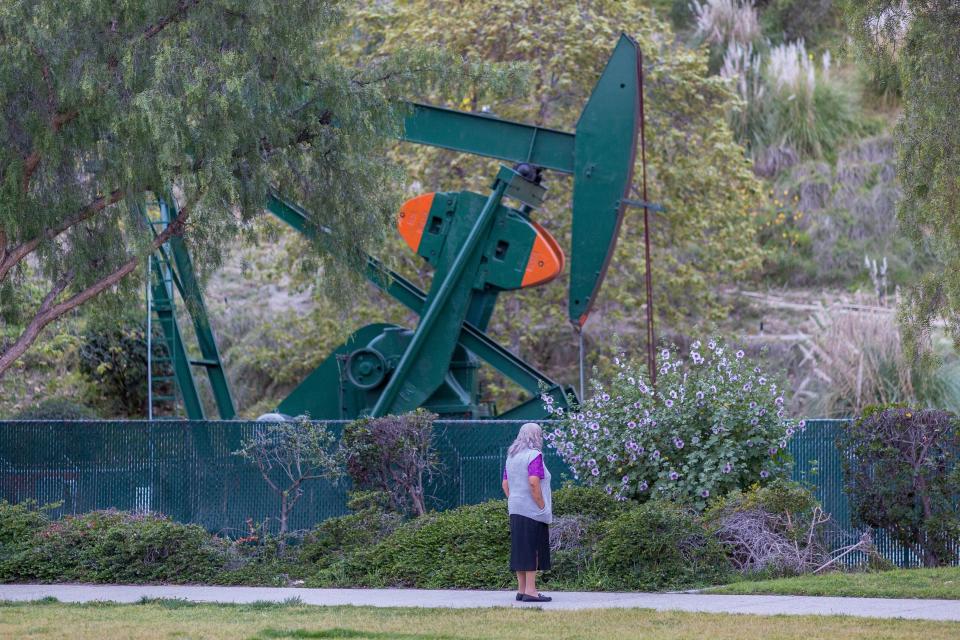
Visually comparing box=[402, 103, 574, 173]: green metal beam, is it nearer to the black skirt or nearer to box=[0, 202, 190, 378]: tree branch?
box=[0, 202, 190, 378]: tree branch

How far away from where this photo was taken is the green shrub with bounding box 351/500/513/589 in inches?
457

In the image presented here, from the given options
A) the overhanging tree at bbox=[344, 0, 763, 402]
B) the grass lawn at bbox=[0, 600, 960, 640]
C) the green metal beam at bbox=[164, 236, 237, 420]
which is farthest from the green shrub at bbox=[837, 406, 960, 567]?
the overhanging tree at bbox=[344, 0, 763, 402]

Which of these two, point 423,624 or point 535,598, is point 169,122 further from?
point 535,598

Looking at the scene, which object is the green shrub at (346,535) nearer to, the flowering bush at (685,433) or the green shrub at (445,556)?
the green shrub at (445,556)

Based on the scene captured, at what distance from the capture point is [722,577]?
1123 centimetres

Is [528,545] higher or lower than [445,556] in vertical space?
higher

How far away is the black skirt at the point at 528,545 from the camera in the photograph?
10.3 metres

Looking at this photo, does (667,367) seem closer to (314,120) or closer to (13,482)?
(314,120)

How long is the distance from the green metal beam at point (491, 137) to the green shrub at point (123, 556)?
603cm

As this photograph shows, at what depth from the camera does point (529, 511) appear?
34.0 feet

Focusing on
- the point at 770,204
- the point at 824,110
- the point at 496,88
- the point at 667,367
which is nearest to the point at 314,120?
the point at 496,88

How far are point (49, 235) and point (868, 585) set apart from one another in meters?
8.69

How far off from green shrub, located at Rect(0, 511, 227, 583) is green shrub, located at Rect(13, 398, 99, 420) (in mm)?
5601

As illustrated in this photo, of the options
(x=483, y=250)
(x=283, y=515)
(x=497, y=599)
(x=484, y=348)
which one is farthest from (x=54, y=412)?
(x=497, y=599)
